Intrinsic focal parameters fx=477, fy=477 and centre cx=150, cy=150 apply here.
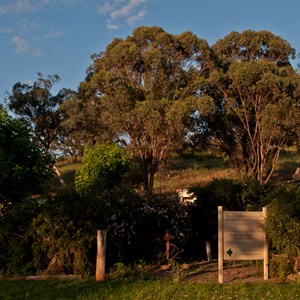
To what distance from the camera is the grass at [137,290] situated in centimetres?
850

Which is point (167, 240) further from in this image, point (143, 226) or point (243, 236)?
point (243, 236)

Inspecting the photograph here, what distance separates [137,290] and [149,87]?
22.3m

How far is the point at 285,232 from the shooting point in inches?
406

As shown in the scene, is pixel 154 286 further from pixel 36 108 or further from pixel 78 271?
pixel 36 108

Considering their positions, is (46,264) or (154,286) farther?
(46,264)

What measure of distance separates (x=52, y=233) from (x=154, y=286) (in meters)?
2.78

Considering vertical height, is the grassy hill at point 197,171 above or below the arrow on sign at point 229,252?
above

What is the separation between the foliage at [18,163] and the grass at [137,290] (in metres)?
4.02

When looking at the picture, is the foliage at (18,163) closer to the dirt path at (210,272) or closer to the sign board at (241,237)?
the dirt path at (210,272)

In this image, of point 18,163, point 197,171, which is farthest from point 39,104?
point 18,163

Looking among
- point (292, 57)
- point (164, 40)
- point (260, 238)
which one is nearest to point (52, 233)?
point (260, 238)

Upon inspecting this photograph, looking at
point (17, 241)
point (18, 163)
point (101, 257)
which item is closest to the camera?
point (101, 257)

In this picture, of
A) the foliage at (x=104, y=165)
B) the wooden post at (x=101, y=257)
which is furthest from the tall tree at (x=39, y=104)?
the wooden post at (x=101, y=257)

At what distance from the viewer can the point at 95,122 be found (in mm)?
31766
